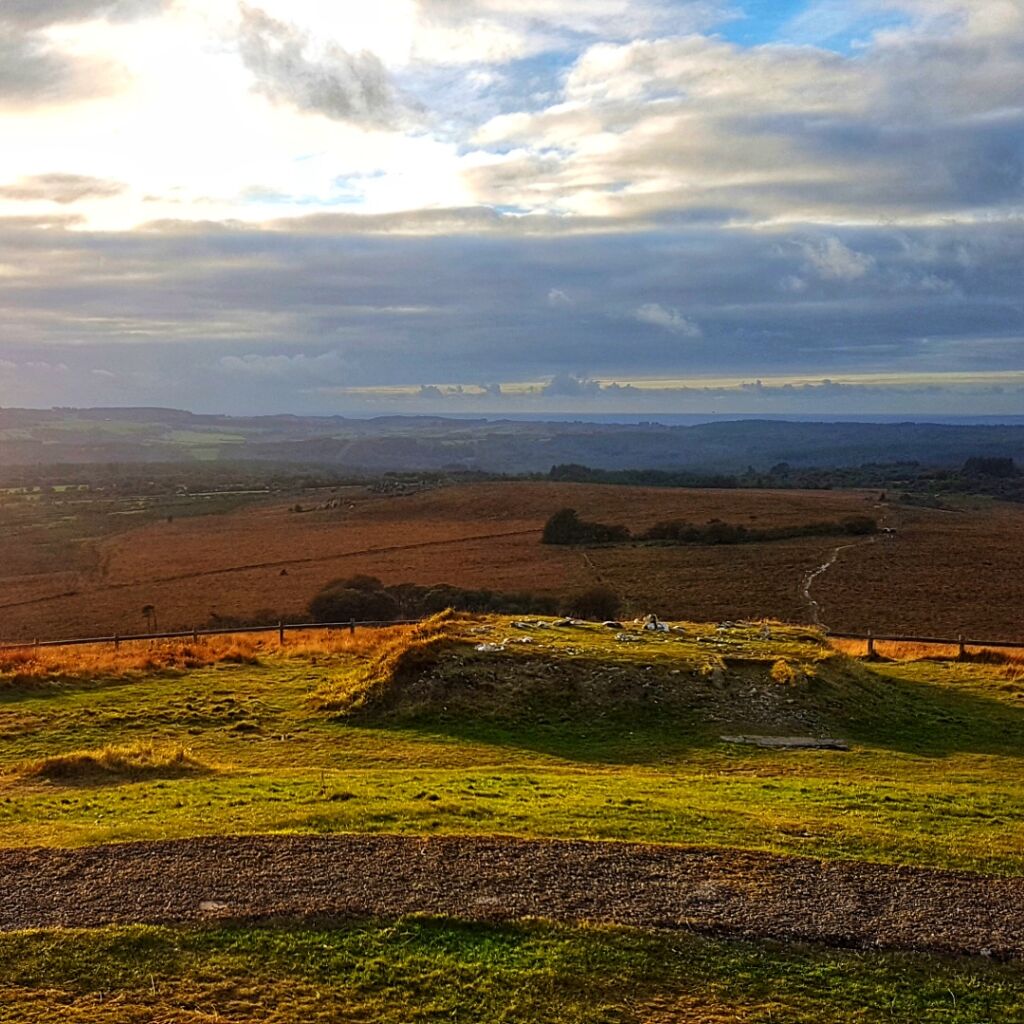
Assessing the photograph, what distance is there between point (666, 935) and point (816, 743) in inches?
438

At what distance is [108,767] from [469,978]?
32.9ft

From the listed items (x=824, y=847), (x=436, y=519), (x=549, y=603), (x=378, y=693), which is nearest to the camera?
(x=824, y=847)

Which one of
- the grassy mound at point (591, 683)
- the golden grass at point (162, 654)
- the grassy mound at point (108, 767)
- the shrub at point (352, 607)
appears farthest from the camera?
the shrub at point (352, 607)

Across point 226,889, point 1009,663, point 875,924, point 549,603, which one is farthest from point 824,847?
point 549,603

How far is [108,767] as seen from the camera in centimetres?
1573

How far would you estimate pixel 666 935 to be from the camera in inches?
348

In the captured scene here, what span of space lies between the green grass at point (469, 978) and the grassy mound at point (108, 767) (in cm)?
710

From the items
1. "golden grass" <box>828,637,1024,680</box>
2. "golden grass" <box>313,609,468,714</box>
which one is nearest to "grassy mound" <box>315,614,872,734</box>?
"golden grass" <box>313,609,468,714</box>

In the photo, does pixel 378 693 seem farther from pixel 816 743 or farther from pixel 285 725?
pixel 816 743

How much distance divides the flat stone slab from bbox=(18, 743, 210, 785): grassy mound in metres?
10.5

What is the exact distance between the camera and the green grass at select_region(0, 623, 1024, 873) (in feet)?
39.0

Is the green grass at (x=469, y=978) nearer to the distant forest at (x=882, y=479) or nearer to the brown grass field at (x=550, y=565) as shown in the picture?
the brown grass field at (x=550, y=565)

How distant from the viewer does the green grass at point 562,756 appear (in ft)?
39.0

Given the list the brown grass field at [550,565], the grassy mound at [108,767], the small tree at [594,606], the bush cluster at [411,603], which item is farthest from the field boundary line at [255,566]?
the grassy mound at [108,767]
